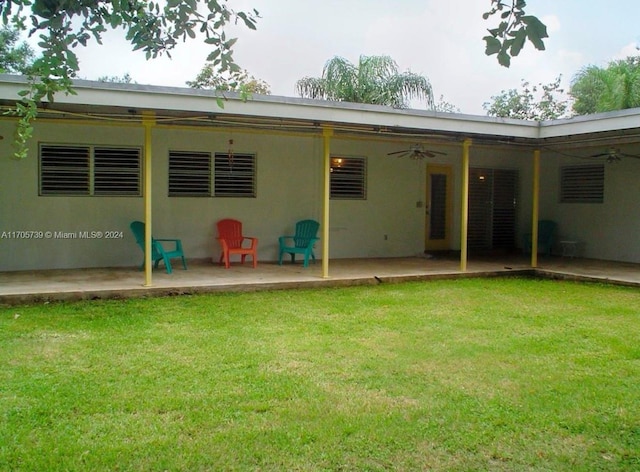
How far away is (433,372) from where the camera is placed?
164 inches

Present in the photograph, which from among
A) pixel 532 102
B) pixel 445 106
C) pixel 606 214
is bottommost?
pixel 606 214

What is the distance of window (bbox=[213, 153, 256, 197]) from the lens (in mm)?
9391

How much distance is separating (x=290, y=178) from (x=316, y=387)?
6.40m

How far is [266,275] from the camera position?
8.12 meters

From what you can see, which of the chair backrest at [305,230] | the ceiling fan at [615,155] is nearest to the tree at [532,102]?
the ceiling fan at [615,155]

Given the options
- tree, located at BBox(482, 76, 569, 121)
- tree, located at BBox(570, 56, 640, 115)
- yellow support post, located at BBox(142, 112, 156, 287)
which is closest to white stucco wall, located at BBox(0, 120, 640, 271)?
yellow support post, located at BBox(142, 112, 156, 287)

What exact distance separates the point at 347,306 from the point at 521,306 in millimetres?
2039

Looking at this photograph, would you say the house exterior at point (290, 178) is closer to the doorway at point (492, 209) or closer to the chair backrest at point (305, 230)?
the doorway at point (492, 209)

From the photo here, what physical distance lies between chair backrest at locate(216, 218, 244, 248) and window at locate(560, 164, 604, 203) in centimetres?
677

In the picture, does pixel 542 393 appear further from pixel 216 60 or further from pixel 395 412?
pixel 216 60

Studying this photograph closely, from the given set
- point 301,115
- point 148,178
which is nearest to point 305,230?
point 301,115

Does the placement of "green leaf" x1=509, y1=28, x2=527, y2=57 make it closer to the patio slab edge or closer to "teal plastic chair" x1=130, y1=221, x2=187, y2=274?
the patio slab edge

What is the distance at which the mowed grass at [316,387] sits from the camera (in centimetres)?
287

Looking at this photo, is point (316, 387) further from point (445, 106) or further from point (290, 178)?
point (445, 106)
